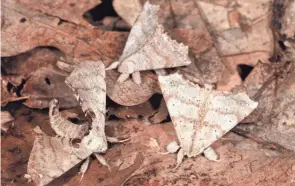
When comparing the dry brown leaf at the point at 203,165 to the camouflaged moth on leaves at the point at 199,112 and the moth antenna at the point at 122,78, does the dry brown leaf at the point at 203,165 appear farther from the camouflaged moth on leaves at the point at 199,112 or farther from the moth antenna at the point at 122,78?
the moth antenna at the point at 122,78

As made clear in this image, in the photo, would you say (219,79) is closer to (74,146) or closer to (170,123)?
(170,123)

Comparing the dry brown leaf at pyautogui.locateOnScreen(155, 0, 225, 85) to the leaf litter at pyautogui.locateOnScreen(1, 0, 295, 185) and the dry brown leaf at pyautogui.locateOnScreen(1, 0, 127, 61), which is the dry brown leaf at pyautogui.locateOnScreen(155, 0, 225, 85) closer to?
the leaf litter at pyautogui.locateOnScreen(1, 0, 295, 185)

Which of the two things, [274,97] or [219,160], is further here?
[274,97]

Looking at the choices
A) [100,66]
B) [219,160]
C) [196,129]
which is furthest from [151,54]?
[219,160]

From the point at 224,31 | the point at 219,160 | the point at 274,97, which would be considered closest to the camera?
the point at 219,160

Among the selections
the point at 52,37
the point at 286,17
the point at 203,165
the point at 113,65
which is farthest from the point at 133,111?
the point at 286,17
